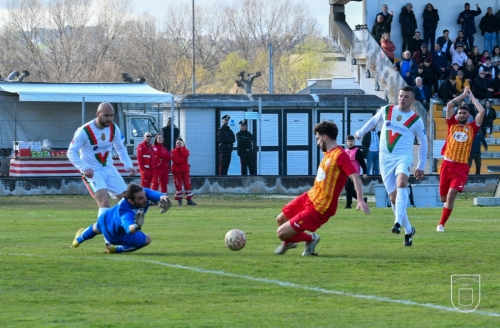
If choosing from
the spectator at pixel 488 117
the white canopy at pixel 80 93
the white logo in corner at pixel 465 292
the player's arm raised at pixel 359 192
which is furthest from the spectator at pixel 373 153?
the white logo in corner at pixel 465 292

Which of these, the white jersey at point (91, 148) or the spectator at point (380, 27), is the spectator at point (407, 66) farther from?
the white jersey at point (91, 148)

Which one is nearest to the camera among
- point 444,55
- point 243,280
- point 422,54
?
point 243,280

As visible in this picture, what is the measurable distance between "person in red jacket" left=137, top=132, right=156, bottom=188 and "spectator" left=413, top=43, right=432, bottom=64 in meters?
11.8

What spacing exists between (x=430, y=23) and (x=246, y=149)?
9749 mm

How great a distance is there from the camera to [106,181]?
40.7 feet

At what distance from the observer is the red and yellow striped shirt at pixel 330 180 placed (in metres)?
10.6

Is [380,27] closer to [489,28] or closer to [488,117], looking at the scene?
[489,28]

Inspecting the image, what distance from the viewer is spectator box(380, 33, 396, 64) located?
→ 34.4 metres

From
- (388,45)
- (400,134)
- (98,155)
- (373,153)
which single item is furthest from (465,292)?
(388,45)

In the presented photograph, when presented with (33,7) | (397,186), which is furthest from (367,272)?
(33,7)

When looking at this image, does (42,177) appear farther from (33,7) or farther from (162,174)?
(33,7)

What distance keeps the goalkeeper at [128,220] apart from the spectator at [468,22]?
1065 inches

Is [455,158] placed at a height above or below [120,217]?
above

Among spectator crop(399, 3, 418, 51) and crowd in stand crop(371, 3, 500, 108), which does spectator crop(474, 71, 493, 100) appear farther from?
spectator crop(399, 3, 418, 51)
